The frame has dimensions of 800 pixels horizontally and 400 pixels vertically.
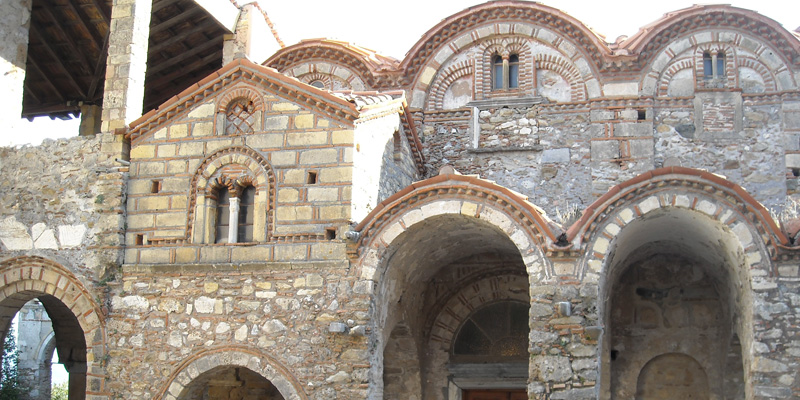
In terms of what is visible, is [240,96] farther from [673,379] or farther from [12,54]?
[673,379]

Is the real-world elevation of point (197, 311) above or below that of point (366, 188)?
below

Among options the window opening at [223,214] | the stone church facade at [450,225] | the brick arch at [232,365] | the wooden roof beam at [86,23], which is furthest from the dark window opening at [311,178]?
the wooden roof beam at [86,23]

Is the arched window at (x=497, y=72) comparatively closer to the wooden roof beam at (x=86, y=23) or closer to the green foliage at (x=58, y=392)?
the wooden roof beam at (x=86, y=23)

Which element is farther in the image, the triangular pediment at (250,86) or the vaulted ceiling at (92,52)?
the vaulted ceiling at (92,52)

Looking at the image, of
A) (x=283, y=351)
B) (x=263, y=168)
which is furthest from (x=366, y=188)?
(x=283, y=351)

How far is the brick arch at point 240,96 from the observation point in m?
11.8

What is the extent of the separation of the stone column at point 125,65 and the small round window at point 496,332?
605cm

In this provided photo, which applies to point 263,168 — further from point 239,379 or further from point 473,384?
point 473,384

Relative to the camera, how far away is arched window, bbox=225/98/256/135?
465 inches

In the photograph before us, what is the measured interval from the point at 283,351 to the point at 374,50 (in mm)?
6801

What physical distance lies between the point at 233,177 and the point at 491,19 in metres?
5.76

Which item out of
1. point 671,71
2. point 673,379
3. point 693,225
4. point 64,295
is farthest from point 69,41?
point 673,379

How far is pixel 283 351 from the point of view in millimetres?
10898

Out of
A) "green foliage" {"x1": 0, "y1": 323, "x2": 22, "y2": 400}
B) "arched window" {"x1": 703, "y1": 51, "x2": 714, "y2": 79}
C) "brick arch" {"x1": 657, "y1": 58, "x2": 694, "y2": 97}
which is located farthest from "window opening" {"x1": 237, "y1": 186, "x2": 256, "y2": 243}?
"arched window" {"x1": 703, "y1": 51, "x2": 714, "y2": 79}
